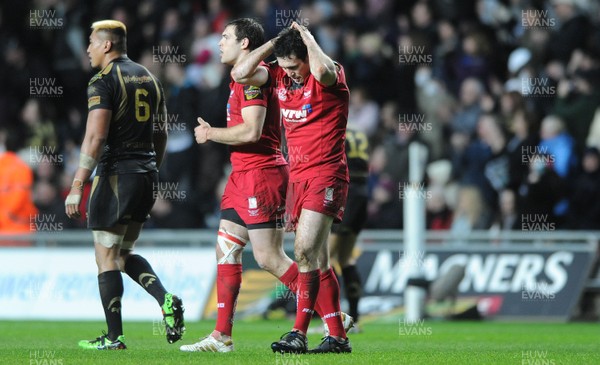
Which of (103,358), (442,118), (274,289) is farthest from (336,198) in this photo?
(442,118)

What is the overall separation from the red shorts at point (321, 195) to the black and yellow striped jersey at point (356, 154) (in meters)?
3.95

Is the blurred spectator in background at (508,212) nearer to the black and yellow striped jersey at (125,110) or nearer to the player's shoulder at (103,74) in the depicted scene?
the black and yellow striped jersey at (125,110)

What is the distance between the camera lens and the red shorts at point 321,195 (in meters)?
8.94

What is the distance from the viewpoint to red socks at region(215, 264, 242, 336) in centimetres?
948

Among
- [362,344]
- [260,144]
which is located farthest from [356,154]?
[260,144]

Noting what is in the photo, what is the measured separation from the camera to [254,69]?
29.7 ft

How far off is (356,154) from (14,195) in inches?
249

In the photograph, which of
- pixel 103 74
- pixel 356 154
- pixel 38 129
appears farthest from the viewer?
pixel 38 129

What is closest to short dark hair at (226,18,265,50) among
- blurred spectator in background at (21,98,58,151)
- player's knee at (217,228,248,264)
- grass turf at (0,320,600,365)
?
player's knee at (217,228,248,264)

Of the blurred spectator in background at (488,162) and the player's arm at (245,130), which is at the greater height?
the player's arm at (245,130)

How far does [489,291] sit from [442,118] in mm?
3344

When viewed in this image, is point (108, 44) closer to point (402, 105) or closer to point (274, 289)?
point (274, 289)

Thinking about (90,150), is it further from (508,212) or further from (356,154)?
(508,212)

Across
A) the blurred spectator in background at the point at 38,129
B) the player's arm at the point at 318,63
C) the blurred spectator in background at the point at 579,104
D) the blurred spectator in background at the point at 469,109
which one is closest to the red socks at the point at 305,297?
the player's arm at the point at 318,63
